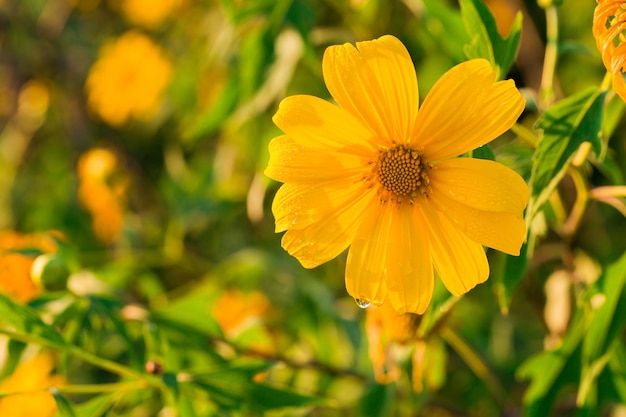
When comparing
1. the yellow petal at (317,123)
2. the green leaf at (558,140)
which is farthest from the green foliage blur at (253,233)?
the yellow petal at (317,123)

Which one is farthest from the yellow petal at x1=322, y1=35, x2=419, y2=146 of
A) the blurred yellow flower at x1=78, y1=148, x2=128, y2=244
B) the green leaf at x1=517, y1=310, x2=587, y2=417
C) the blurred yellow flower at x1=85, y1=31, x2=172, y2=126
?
the blurred yellow flower at x1=85, y1=31, x2=172, y2=126

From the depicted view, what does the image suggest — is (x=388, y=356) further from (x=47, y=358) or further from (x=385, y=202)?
(x=47, y=358)

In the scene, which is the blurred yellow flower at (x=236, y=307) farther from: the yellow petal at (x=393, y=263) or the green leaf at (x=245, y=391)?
the yellow petal at (x=393, y=263)

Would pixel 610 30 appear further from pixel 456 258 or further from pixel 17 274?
pixel 17 274

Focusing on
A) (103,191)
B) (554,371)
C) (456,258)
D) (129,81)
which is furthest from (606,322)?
(129,81)

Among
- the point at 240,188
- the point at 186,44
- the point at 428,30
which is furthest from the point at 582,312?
the point at 186,44
